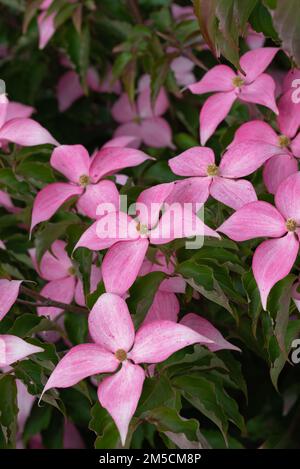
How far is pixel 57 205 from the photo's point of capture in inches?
29.3

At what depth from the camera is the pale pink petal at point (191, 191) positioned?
0.72m

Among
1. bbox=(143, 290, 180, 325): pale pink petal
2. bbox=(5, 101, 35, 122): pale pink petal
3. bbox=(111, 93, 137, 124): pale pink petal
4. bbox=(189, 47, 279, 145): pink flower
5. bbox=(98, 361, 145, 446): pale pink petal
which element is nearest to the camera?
bbox=(98, 361, 145, 446): pale pink petal

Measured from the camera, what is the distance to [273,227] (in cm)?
66

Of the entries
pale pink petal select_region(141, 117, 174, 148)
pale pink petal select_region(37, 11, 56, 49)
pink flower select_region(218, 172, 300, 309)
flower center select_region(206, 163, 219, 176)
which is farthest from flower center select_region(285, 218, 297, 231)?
pale pink petal select_region(37, 11, 56, 49)

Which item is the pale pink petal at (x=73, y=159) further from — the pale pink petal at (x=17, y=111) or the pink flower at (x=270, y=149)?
the pale pink petal at (x=17, y=111)

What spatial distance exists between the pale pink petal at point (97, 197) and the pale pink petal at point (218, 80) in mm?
172

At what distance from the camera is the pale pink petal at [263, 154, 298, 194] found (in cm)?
74

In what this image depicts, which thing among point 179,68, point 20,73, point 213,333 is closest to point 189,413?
point 213,333

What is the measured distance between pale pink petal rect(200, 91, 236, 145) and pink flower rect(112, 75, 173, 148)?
254 millimetres

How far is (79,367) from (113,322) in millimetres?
44

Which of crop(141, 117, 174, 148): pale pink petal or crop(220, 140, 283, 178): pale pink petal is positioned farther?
crop(141, 117, 174, 148): pale pink petal

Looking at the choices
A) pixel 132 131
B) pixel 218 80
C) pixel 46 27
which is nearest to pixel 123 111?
pixel 132 131

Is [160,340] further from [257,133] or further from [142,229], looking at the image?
[257,133]

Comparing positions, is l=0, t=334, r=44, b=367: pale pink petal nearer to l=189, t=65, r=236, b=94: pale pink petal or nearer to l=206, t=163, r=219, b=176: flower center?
l=206, t=163, r=219, b=176: flower center
